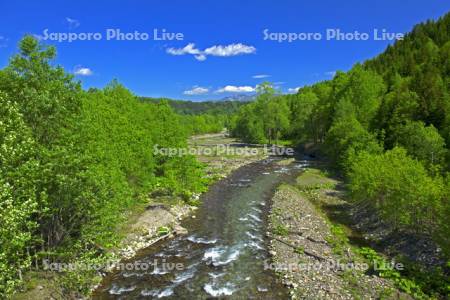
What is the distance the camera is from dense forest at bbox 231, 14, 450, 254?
89.5 feet

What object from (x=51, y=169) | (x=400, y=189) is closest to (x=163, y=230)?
(x=51, y=169)

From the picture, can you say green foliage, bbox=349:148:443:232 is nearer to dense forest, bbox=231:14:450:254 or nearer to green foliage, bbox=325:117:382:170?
dense forest, bbox=231:14:450:254

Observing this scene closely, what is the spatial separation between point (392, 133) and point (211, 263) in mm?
41097

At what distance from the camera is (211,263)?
87.7ft

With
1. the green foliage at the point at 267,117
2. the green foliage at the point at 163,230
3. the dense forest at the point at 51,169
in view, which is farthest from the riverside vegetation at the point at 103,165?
the green foliage at the point at 267,117

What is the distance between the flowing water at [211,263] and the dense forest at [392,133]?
39.8 feet

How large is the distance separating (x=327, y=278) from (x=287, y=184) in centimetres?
3087

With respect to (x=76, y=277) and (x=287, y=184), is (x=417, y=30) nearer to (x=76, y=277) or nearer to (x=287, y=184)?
(x=287, y=184)

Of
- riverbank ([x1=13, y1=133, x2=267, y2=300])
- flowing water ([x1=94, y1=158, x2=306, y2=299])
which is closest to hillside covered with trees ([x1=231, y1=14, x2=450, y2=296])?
flowing water ([x1=94, y1=158, x2=306, y2=299])

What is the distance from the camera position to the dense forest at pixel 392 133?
27.3m

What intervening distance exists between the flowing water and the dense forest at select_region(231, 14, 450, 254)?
12.1 meters

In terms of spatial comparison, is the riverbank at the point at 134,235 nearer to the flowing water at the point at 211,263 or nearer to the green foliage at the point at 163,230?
the green foliage at the point at 163,230

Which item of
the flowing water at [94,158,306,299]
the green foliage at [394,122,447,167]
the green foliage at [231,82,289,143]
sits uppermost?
the green foliage at [231,82,289,143]

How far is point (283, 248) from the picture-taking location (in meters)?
28.8
